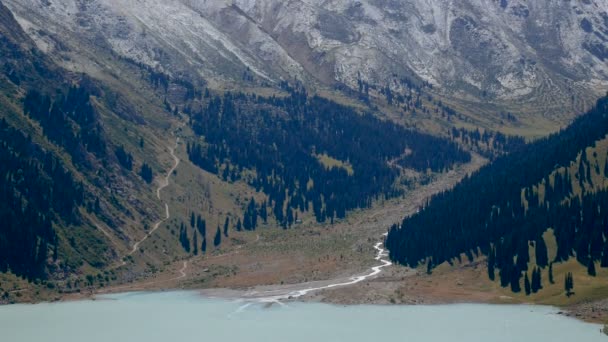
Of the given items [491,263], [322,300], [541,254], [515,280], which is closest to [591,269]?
[541,254]

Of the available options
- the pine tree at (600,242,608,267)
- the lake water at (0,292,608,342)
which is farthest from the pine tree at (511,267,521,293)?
the pine tree at (600,242,608,267)

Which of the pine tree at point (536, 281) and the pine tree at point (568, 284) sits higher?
the pine tree at point (568, 284)

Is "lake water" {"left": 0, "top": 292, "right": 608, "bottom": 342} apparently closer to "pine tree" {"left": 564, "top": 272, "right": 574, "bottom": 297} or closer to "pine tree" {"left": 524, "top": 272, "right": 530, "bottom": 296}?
"pine tree" {"left": 564, "top": 272, "right": 574, "bottom": 297}

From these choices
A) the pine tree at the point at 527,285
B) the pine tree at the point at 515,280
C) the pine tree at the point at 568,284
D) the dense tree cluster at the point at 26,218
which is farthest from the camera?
the dense tree cluster at the point at 26,218

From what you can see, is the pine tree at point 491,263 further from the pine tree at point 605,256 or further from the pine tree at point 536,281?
the pine tree at point 605,256

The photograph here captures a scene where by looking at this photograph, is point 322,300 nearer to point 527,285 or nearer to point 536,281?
point 527,285

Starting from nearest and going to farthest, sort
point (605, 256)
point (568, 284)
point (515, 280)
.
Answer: point (568, 284), point (605, 256), point (515, 280)

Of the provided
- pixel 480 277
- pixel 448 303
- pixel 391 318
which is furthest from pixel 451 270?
pixel 391 318

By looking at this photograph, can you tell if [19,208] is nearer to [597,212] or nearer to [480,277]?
[480,277]

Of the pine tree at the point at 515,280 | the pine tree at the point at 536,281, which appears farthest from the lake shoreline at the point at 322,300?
the pine tree at the point at 515,280
